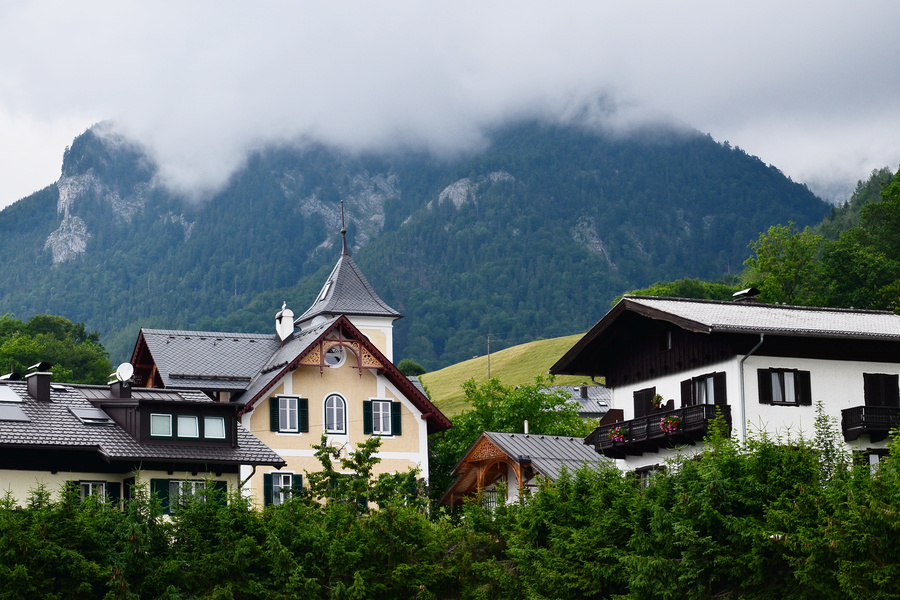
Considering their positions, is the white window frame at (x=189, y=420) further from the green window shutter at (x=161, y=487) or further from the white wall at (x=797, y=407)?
the white wall at (x=797, y=407)

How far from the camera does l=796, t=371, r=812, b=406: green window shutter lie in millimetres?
46000

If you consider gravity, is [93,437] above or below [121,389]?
below

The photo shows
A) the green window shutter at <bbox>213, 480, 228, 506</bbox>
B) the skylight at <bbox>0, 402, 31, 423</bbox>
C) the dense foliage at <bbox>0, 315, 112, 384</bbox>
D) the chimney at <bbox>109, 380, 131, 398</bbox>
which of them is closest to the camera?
the green window shutter at <bbox>213, 480, 228, 506</bbox>

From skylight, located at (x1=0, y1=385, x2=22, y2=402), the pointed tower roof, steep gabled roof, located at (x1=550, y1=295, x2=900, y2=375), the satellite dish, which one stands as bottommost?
skylight, located at (x1=0, y1=385, x2=22, y2=402)

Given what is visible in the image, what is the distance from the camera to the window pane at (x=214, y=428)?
47.3 metres

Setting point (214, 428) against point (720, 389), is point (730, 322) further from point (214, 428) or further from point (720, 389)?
point (214, 428)

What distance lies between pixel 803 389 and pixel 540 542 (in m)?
13.0

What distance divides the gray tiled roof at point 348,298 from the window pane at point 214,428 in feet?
89.5

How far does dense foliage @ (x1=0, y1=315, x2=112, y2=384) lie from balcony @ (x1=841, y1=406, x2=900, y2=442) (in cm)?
7701

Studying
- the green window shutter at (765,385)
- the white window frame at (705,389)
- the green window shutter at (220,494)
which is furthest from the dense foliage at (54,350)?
the green window shutter at (765,385)

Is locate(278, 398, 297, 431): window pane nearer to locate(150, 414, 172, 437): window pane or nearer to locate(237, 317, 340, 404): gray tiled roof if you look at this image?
locate(237, 317, 340, 404): gray tiled roof

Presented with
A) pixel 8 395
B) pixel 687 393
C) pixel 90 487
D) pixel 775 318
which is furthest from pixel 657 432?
pixel 8 395

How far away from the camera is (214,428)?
47531 millimetres

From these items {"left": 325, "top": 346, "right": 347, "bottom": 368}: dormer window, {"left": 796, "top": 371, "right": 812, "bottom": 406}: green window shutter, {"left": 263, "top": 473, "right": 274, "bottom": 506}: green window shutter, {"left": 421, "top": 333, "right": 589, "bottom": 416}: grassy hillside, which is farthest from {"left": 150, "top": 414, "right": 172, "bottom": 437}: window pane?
{"left": 421, "top": 333, "right": 589, "bottom": 416}: grassy hillside
